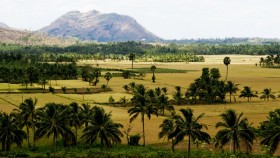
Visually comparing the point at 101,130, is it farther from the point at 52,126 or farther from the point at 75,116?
the point at 75,116

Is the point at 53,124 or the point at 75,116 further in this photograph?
the point at 75,116

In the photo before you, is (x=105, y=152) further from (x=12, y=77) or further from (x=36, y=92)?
(x=12, y=77)

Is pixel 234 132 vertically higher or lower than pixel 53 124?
lower

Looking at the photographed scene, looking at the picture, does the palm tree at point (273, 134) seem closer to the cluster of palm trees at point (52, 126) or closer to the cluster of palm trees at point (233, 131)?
the cluster of palm trees at point (233, 131)

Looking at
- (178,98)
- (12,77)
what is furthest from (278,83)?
(12,77)

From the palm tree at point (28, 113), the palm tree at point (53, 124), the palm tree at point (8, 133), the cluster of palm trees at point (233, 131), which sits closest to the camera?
the cluster of palm trees at point (233, 131)

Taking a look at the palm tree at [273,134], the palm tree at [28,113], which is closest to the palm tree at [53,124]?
the palm tree at [28,113]

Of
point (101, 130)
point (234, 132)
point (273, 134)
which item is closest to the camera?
point (273, 134)

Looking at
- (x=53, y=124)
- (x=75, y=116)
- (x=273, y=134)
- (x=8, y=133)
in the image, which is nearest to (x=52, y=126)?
(x=53, y=124)

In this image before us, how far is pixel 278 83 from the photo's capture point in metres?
177

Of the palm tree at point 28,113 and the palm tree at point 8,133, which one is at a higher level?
the palm tree at point 28,113

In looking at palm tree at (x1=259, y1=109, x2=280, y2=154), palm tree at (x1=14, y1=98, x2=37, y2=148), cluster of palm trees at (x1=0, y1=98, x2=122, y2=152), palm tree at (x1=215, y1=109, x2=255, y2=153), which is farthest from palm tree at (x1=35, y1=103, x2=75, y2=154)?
palm tree at (x1=259, y1=109, x2=280, y2=154)

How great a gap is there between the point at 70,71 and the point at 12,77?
102 feet

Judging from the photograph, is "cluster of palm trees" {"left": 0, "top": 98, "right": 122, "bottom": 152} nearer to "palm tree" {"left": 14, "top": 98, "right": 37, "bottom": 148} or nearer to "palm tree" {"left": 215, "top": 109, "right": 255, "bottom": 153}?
"palm tree" {"left": 14, "top": 98, "right": 37, "bottom": 148}
